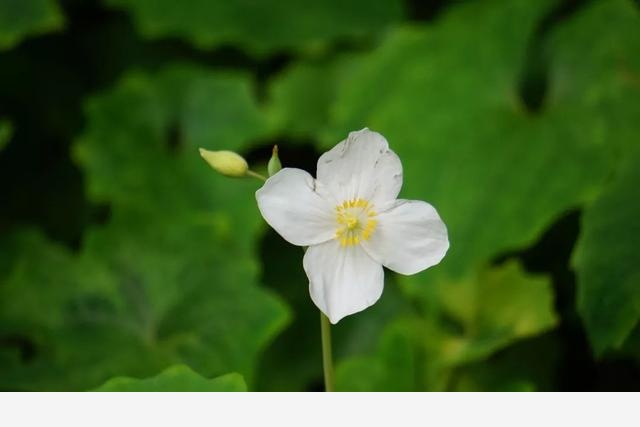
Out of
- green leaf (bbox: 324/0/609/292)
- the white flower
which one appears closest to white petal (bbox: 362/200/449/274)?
the white flower

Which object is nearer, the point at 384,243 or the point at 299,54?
the point at 384,243

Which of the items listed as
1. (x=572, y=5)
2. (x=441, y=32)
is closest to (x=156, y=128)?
(x=441, y=32)

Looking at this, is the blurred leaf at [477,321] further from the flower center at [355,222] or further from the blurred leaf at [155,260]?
the flower center at [355,222]

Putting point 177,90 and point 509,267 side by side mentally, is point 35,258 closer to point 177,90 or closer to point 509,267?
point 177,90

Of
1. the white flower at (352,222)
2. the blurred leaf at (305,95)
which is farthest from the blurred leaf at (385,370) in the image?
the blurred leaf at (305,95)

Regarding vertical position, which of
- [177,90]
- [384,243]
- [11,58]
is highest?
[11,58]

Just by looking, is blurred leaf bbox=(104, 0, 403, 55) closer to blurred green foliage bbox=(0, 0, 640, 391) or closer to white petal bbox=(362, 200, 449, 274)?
blurred green foliage bbox=(0, 0, 640, 391)
